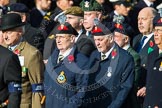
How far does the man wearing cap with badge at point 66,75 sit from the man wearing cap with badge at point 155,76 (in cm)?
107

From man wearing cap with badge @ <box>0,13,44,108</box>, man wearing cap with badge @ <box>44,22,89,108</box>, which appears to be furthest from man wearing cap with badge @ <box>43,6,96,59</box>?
man wearing cap with badge @ <box>0,13,44,108</box>

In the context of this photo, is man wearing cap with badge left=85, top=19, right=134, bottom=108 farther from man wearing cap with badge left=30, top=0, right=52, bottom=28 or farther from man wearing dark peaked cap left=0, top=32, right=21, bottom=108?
man wearing cap with badge left=30, top=0, right=52, bottom=28

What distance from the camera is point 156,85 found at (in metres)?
11.0

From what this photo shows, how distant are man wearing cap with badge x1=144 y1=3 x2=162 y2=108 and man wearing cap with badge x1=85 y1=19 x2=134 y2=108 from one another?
429mm

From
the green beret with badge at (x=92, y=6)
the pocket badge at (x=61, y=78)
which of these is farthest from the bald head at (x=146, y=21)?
the pocket badge at (x=61, y=78)

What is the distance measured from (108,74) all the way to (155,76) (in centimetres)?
72

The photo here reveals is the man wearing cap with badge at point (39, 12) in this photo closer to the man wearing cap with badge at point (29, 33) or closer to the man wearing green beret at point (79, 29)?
the man wearing cap with badge at point (29, 33)

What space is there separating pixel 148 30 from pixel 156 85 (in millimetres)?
2033

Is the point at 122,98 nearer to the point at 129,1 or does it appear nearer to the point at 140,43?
the point at 140,43

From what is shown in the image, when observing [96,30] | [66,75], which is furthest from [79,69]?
[96,30]

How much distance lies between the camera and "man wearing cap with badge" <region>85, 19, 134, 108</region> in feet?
→ 35.3

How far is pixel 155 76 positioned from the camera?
11062 mm

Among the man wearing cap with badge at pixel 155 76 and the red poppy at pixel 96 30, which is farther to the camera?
the red poppy at pixel 96 30

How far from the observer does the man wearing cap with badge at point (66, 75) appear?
34.3 ft
